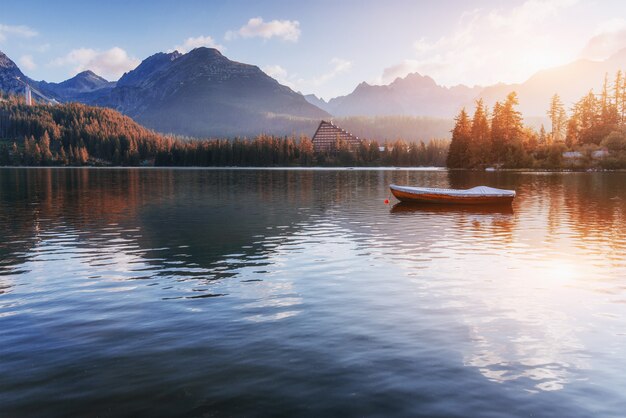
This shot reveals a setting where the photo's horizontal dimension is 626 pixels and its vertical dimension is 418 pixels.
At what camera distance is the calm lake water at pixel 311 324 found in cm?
1180

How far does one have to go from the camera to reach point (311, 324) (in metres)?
17.2

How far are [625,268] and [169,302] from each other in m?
24.2

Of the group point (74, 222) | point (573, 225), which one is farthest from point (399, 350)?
point (74, 222)

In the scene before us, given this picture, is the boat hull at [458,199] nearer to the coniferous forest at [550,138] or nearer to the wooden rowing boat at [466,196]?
the wooden rowing boat at [466,196]

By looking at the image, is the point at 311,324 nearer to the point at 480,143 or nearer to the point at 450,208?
the point at 450,208

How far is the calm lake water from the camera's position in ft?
38.7

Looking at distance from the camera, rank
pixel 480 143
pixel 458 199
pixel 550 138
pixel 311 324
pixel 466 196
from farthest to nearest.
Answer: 1. pixel 550 138
2. pixel 480 143
3. pixel 458 199
4. pixel 466 196
5. pixel 311 324

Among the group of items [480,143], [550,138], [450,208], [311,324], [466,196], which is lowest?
[311,324]

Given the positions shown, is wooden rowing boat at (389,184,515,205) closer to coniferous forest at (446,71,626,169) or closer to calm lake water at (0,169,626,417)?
calm lake water at (0,169,626,417)

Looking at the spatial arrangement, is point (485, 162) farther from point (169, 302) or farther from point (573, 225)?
point (169, 302)

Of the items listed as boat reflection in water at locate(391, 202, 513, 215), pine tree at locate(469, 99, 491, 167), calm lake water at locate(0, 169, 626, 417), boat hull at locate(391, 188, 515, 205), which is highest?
pine tree at locate(469, 99, 491, 167)

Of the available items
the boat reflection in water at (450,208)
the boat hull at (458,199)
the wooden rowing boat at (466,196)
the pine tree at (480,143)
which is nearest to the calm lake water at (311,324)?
the boat reflection in water at (450,208)

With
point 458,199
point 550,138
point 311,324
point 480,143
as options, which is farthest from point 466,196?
point 550,138

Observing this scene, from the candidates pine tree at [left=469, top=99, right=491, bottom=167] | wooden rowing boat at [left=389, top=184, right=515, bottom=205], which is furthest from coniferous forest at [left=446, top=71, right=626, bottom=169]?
wooden rowing boat at [left=389, top=184, right=515, bottom=205]
